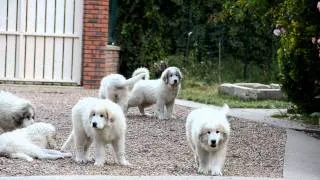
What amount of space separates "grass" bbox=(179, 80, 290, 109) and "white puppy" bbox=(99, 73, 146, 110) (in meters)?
4.13

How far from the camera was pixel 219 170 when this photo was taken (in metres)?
9.30

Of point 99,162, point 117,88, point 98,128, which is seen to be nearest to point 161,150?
point 99,162

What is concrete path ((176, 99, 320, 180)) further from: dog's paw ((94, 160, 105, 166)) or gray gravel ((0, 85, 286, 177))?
dog's paw ((94, 160, 105, 166))

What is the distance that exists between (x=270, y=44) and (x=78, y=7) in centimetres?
791

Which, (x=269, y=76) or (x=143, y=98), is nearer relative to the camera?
(x=143, y=98)

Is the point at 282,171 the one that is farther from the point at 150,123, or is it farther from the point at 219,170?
the point at 150,123

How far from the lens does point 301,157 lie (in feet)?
35.9

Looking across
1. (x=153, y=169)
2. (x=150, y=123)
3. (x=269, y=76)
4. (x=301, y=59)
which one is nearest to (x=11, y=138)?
(x=153, y=169)

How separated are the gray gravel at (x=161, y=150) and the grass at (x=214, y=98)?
6.36ft

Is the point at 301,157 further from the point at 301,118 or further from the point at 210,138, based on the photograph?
the point at 301,118

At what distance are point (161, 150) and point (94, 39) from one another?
341 inches

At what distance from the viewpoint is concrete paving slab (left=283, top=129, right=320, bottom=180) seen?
31.4 ft

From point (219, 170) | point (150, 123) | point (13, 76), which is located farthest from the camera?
point (13, 76)

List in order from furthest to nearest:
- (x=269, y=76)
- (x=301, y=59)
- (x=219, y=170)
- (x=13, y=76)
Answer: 1. (x=269, y=76)
2. (x=13, y=76)
3. (x=301, y=59)
4. (x=219, y=170)
